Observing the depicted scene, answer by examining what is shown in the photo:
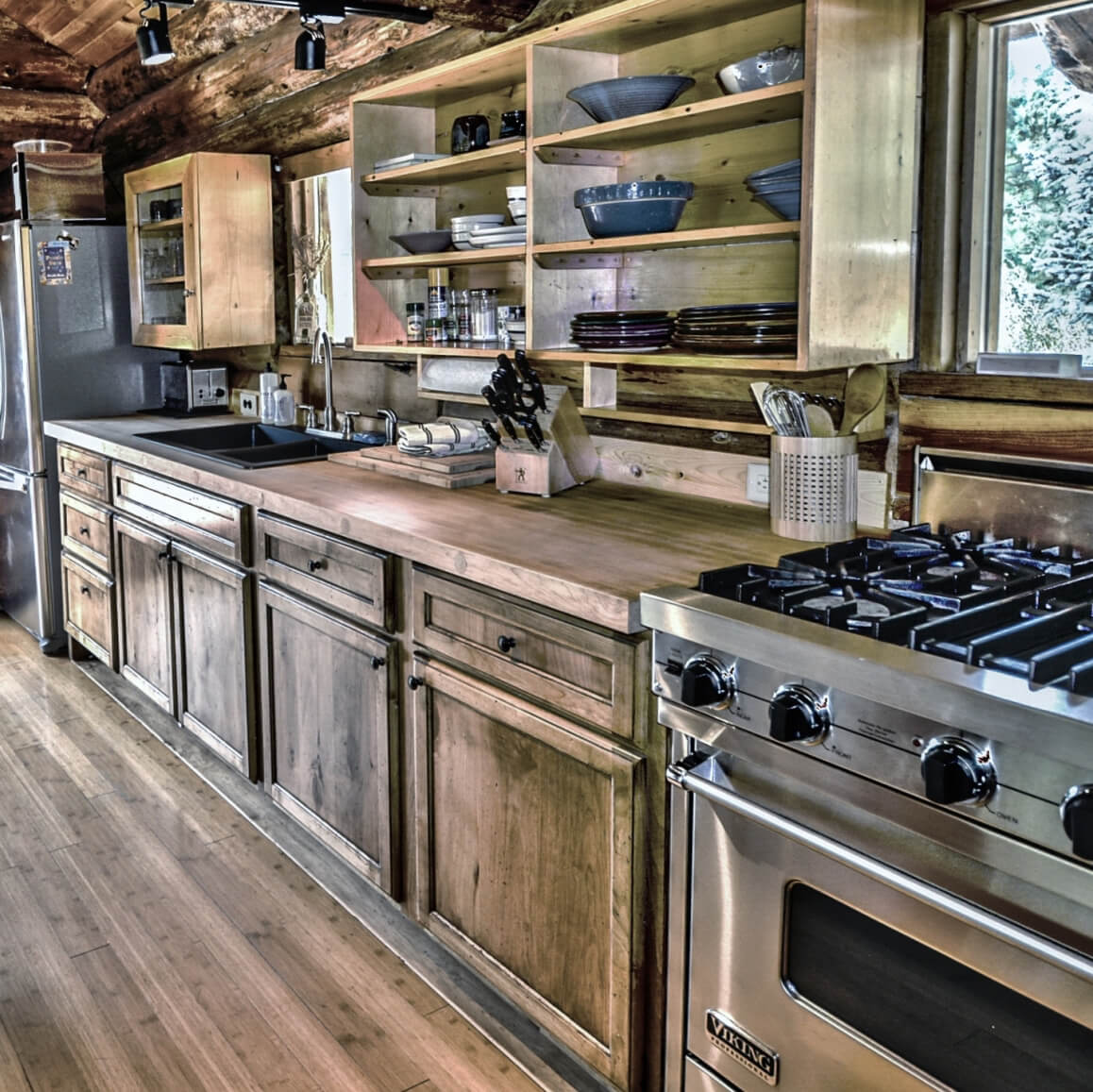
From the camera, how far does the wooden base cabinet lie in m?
3.05

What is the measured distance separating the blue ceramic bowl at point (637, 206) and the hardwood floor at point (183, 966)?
1.65 meters

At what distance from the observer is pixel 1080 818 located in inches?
46.6

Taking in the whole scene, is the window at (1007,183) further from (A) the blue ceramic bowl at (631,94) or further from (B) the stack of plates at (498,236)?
(B) the stack of plates at (498,236)

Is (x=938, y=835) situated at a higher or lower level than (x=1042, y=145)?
lower

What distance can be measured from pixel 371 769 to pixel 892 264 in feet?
4.88

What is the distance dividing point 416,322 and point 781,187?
1.29m

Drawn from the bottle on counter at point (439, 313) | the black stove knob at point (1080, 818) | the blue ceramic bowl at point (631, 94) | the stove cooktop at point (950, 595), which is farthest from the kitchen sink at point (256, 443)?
the black stove knob at point (1080, 818)

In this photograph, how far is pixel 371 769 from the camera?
8.23 ft

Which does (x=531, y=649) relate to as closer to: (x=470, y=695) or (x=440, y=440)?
(x=470, y=695)

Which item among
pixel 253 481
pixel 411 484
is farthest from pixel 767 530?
pixel 253 481

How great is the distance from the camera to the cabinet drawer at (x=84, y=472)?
3900 mm

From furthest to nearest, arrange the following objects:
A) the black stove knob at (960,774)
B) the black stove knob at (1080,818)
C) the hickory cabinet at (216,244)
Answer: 1. the hickory cabinet at (216,244)
2. the black stove knob at (960,774)
3. the black stove knob at (1080,818)

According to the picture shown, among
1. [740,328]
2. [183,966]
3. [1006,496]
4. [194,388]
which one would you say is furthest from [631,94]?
[194,388]

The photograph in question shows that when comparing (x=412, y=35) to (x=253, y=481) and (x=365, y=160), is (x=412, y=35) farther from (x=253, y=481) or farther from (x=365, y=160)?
(x=253, y=481)
